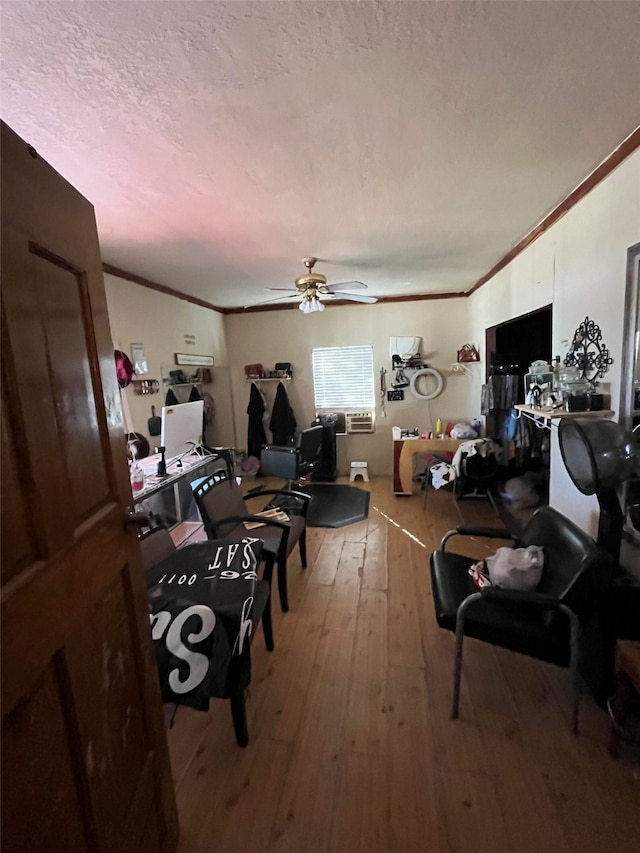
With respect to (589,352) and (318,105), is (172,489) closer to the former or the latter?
(318,105)

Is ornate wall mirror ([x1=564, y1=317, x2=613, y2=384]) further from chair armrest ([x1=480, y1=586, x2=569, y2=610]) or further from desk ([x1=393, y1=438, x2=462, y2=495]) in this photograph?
desk ([x1=393, y1=438, x2=462, y2=495])

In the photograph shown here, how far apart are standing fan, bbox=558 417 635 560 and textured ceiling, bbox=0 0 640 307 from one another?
48.5 inches

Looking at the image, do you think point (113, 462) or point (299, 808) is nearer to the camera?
point (113, 462)

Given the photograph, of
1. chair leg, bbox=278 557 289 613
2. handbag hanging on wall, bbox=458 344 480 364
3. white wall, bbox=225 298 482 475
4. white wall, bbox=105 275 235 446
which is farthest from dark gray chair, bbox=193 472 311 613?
handbag hanging on wall, bbox=458 344 480 364

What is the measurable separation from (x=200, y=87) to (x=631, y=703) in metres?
2.81

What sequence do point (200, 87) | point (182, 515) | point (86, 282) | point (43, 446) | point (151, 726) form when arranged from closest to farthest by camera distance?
point (43, 446) < point (86, 282) < point (151, 726) < point (200, 87) < point (182, 515)

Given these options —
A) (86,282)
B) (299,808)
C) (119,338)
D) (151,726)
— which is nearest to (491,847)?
(299,808)

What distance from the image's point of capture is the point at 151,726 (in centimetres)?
111

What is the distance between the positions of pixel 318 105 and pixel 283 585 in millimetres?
2378

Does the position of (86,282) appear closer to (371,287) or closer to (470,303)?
(371,287)

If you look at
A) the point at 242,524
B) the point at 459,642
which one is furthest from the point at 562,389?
the point at 242,524

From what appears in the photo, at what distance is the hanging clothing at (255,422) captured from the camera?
539 cm

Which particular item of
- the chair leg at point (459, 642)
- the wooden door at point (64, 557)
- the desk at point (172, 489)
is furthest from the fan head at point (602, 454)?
the desk at point (172, 489)

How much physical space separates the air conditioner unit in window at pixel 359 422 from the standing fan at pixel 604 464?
3.65m
